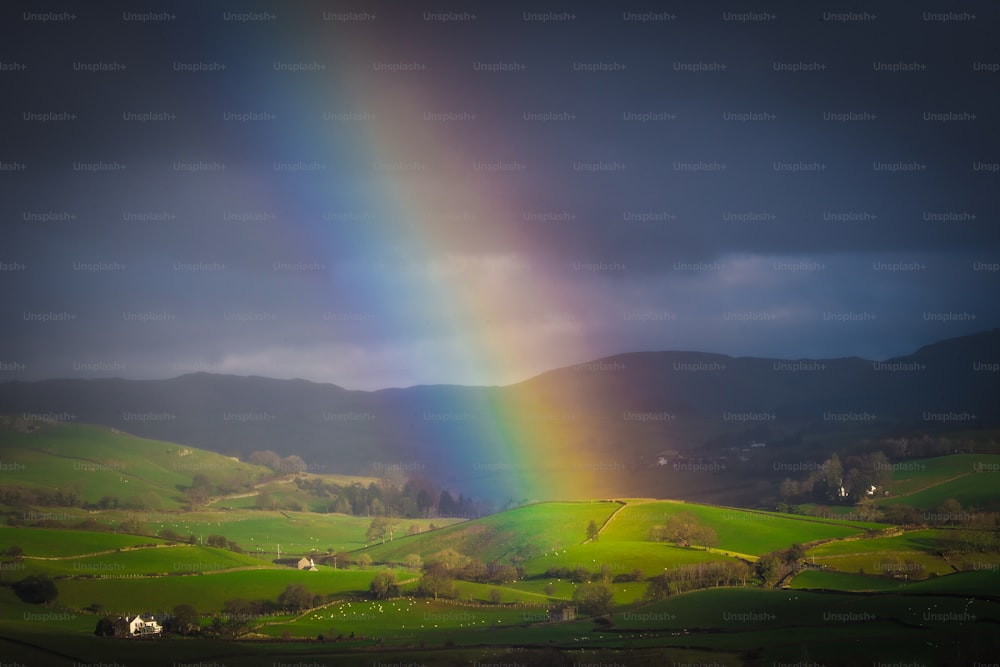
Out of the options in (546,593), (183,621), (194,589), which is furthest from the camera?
(194,589)

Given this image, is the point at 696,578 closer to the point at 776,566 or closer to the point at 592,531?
the point at 776,566

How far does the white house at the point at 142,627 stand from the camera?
259 feet

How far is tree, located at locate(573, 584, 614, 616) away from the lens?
8388 cm

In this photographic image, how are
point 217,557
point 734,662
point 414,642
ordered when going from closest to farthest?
point 734,662 → point 414,642 → point 217,557

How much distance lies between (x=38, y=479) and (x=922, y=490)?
13591 centimetres

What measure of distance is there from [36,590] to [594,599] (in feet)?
163

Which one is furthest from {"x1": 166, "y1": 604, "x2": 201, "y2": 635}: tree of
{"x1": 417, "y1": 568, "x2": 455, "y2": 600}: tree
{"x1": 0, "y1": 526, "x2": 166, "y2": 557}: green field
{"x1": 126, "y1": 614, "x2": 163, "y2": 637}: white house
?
{"x1": 0, "y1": 526, "x2": 166, "y2": 557}: green field

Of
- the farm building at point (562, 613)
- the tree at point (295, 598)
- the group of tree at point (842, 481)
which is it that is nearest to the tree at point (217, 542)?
the tree at point (295, 598)

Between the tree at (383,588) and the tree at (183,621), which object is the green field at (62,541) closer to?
the tree at (183,621)

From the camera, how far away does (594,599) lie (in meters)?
84.8

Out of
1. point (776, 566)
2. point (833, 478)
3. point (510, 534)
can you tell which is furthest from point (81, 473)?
point (776, 566)

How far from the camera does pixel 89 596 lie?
9150 centimetres

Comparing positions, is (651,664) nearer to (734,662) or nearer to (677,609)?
(734,662)

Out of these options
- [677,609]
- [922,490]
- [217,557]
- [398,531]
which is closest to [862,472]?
[922,490]
